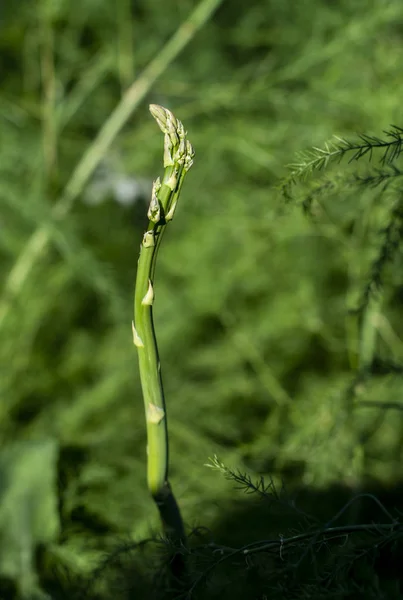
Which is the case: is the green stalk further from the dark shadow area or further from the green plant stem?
the green plant stem

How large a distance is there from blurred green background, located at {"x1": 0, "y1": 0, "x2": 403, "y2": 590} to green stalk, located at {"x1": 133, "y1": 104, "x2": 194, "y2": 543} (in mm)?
306

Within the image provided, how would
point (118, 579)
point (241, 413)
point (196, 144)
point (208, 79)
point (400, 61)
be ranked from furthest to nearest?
point (208, 79), point (196, 144), point (241, 413), point (400, 61), point (118, 579)

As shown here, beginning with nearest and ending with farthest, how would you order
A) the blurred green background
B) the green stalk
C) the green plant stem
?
the green stalk < the blurred green background < the green plant stem

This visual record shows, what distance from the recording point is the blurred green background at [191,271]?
886 millimetres

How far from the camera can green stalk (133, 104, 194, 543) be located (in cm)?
42

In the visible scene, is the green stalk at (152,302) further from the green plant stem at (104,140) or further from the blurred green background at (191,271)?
the green plant stem at (104,140)

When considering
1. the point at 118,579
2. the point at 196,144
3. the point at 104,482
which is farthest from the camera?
the point at 196,144

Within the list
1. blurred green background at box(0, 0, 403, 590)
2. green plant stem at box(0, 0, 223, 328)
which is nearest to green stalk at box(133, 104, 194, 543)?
blurred green background at box(0, 0, 403, 590)

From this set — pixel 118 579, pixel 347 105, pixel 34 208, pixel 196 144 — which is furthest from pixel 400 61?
pixel 118 579

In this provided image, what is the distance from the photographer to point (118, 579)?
584 mm

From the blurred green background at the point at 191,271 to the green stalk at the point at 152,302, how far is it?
0.31 meters

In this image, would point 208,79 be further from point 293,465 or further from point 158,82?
point 293,465

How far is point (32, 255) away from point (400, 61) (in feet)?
2.23

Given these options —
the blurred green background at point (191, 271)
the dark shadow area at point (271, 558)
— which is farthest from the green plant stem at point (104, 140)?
the dark shadow area at point (271, 558)
